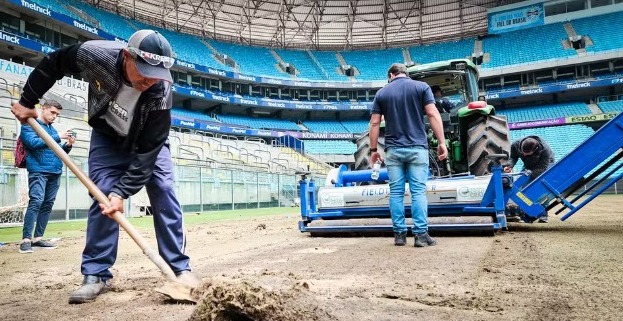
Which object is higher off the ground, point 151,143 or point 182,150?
point 182,150

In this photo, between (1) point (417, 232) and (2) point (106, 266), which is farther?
(1) point (417, 232)

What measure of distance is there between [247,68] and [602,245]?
3509 cm

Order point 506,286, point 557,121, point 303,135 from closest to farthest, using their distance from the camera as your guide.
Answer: point 506,286 < point 557,121 < point 303,135

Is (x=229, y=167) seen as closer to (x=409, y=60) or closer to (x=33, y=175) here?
(x=33, y=175)

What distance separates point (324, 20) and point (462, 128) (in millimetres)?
34534

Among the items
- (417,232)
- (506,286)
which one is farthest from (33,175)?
(506,286)

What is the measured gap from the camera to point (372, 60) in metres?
40.6

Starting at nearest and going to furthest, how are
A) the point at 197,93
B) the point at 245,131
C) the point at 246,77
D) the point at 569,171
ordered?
the point at 569,171 → the point at 197,93 → the point at 245,131 → the point at 246,77

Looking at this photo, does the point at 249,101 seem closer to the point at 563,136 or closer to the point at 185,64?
the point at 185,64

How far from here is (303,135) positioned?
3603cm

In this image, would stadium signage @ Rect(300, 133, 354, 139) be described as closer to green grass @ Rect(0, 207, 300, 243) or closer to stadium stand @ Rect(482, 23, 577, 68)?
stadium stand @ Rect(482, 23, 577, 68)

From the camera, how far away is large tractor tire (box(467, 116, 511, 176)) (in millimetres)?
5547

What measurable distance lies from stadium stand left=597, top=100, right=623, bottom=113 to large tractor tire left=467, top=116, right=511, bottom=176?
30031 millimetres

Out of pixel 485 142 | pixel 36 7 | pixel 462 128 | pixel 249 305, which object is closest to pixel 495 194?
pixel 485 142
